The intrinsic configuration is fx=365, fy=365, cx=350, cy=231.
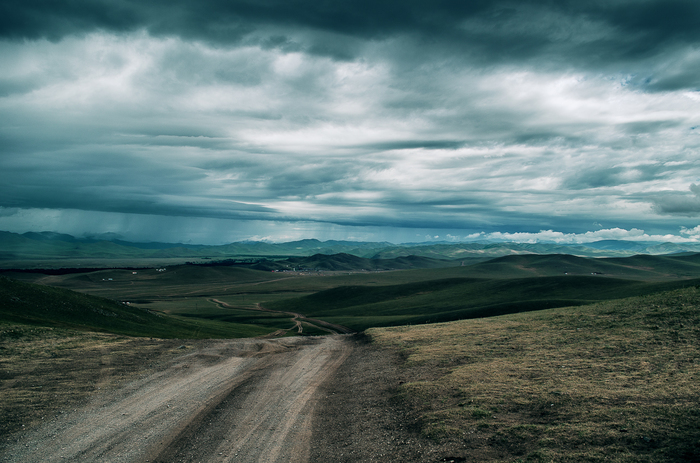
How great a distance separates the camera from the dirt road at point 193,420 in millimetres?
12125

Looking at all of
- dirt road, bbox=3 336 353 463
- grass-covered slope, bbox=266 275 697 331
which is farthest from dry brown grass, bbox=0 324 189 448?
grass-covered slope, bbox=266 275 697 331

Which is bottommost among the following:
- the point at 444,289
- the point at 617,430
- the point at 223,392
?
the point at 444,289

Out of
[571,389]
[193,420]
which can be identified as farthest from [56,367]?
[571,389]

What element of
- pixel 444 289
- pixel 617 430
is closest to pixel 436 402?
pixel 617 430

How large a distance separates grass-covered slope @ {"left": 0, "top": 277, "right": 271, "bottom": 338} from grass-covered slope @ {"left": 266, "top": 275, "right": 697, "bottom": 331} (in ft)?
118

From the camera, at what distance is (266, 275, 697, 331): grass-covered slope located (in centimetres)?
6631

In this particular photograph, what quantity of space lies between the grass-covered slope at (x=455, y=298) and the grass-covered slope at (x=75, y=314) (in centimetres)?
3585

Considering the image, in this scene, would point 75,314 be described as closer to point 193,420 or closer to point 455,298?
point 193,420

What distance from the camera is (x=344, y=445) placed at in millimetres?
12367

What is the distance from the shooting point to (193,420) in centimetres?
1473

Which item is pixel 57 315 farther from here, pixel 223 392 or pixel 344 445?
pixel 344 445

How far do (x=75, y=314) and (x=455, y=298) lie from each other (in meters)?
87.9

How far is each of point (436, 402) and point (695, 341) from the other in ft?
50.4

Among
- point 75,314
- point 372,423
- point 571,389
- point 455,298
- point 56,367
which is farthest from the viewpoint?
point 455,298
